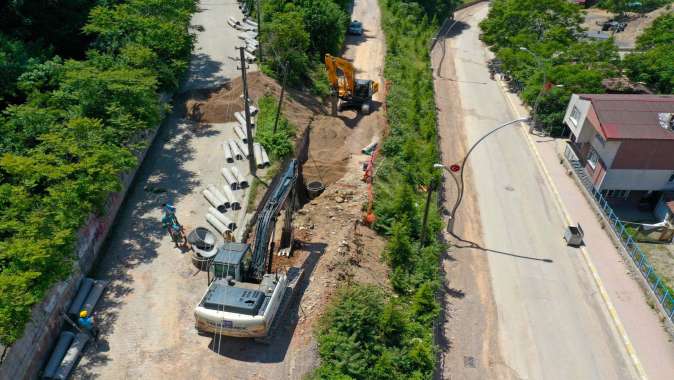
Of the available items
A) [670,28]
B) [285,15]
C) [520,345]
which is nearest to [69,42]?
[285,15]

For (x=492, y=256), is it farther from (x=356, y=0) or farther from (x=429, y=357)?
(x=356, y=0)

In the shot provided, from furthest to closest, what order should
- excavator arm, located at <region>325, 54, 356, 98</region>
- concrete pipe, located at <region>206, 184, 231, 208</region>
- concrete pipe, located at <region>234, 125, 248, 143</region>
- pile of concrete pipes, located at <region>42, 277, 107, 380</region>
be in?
1. excavator arm, located at <region>325, 54, 356, 98</region>
2. concrete pipe, located at <region>234, 125, 248, 143</region>
3. concrete pipe, located at <region>206, 184, 231, 208</region>
4. pile of concrete pipes, located at <region>42, 277, 107, 380</region>

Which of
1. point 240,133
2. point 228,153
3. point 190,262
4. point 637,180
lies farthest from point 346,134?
point 637,180

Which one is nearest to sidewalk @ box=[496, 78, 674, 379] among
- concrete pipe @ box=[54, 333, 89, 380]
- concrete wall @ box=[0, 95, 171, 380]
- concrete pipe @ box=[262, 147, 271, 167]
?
concrete pipe @ box=[262, 147, 271, 167]

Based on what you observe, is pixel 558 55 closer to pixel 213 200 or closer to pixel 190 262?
pixel 213 200

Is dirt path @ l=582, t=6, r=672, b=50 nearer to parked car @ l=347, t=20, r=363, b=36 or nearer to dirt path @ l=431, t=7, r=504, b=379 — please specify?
parked car @ l=347, t=20, r=363, b=36

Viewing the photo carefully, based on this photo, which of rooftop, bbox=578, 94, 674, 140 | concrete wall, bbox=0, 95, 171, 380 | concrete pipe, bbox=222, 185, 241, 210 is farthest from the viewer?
rooftop, bbox=578, 94, 674, 140
